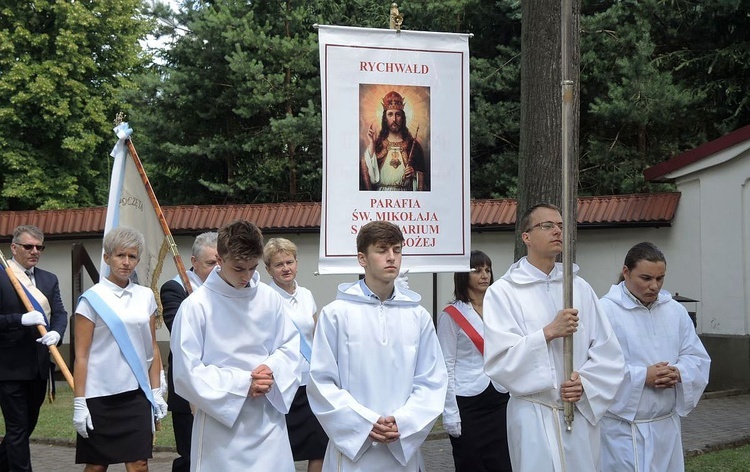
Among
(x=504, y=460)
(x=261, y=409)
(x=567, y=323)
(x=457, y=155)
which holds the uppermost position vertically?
(x=457, y=155)

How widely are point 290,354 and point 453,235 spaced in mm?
2347

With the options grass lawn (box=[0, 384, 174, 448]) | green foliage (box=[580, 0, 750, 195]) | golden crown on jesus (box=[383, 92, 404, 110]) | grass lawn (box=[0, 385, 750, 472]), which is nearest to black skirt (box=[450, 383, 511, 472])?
golden crown on jesus (box=[383, 92, 404, 110])

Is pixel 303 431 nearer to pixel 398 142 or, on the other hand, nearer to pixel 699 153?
pixel 398 142

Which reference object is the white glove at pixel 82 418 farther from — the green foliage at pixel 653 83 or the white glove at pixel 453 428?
the green foliage at pixel 653 83

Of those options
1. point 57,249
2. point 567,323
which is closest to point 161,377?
point 567,323

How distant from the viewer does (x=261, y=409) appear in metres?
5.25

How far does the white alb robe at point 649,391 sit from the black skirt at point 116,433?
275cm

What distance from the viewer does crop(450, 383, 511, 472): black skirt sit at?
6926mm

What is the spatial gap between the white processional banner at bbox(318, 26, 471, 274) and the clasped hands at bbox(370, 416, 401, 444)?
85.5 inches

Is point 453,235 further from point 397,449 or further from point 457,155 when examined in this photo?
point 397,449

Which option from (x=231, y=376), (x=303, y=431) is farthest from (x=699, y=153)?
(x=231, y=376)

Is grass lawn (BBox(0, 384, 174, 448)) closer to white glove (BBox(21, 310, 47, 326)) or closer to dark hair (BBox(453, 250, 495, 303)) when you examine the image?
white glove (BBox(21, 310, 47, 326))

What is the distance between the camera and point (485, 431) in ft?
22.7

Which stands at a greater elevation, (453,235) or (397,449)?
(453,235)
